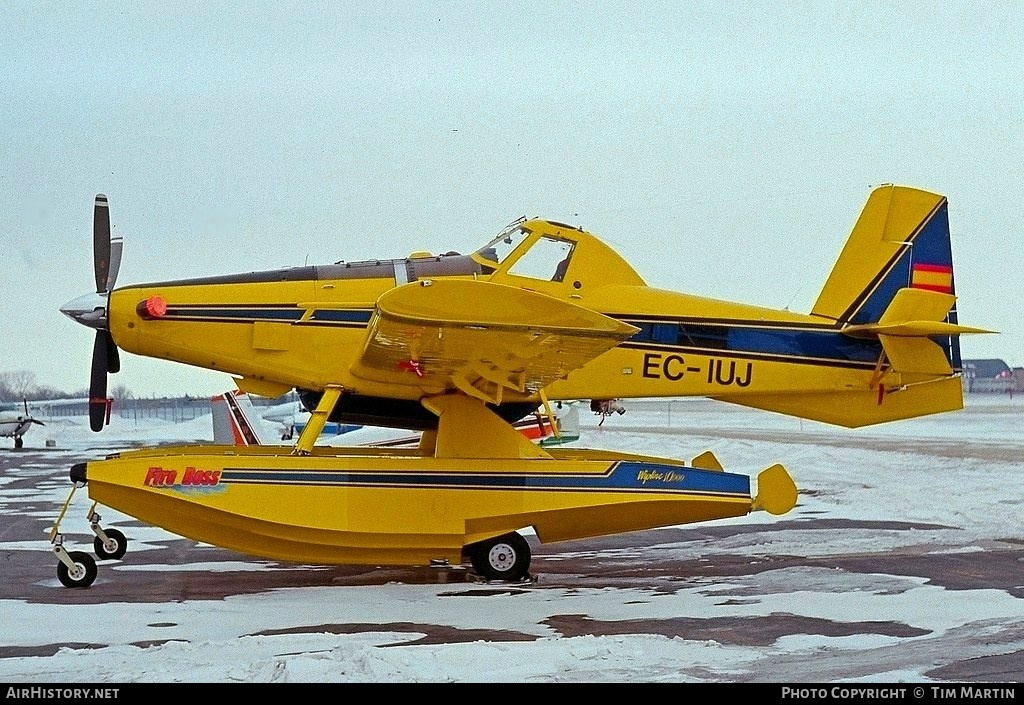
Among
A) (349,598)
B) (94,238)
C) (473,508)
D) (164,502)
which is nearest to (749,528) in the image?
(473,508)

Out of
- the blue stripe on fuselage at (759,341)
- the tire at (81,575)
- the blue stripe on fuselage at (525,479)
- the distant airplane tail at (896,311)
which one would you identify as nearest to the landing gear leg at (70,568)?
the tire at (81,575)

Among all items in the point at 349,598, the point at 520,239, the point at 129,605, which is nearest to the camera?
the point at 129,605

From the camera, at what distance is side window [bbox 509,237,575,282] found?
1010 centimetres

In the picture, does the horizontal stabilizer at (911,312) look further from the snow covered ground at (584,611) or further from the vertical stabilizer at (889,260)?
the snow covered ground at (584,611)

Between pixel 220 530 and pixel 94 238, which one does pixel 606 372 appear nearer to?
pixel 220 530

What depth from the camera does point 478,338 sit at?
8641 millimetres

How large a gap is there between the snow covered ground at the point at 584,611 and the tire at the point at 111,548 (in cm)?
31

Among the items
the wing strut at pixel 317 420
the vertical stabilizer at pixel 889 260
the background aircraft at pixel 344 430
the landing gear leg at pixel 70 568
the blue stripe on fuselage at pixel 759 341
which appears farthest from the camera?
the background aircraft at pixel 344 430

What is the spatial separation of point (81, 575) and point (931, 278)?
28.2ft

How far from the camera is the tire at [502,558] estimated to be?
9.53 m

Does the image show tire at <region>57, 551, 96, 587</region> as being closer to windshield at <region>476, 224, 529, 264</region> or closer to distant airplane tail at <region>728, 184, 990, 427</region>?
windshield at <region>476, 224, 529, 264</region>

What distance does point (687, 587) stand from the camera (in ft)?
Answer: 29.8

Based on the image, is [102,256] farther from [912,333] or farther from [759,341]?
[912,333]
